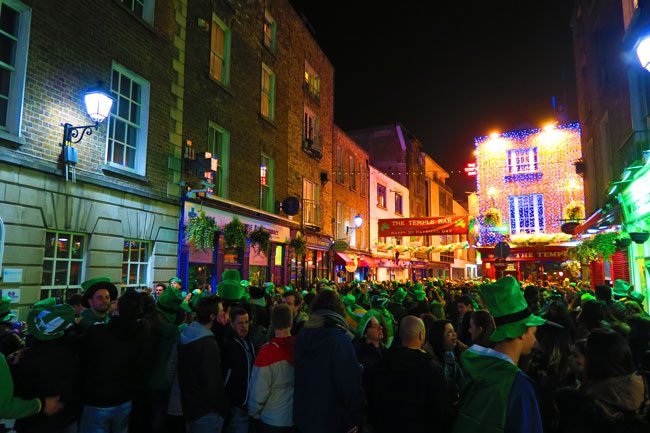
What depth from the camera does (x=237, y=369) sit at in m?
4.55

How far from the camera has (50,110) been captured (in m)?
9.01

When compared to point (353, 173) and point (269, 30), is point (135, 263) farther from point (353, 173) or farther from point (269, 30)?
point (353, 173)

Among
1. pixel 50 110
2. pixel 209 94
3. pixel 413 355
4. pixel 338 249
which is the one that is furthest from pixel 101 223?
pixel 338 249

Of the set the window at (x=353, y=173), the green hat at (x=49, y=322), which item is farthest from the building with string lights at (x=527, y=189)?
the green hat at (x=49, y=322)

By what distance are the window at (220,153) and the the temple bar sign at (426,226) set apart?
13.2 meters

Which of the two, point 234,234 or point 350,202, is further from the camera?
point 350,202

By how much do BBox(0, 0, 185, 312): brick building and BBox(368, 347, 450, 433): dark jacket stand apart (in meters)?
7.42

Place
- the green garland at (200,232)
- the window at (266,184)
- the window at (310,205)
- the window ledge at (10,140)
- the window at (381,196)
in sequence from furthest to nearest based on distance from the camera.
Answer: the window at (381,196) < the window at (310,205) < the window at (266,184) < the green garland at (200,232) < the window ledge at (10,140)

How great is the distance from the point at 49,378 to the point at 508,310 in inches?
142

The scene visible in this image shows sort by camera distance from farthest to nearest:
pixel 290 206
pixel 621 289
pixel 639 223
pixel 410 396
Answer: pixel 290 206
pixel 639 223
pixel 621 289
pixel 410 396

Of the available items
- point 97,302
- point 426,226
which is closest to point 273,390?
point 97,302

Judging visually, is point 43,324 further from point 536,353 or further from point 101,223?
point 101,223

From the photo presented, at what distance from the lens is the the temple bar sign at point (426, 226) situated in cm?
2496

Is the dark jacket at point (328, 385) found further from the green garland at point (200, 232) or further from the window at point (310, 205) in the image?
the window at point (310, 205)
